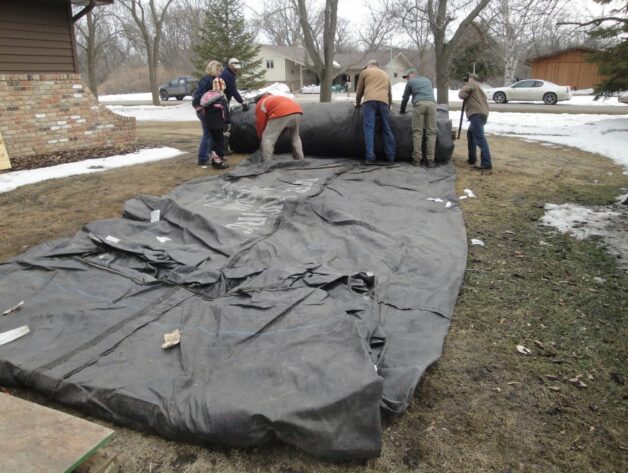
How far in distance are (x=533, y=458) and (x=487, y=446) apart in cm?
18

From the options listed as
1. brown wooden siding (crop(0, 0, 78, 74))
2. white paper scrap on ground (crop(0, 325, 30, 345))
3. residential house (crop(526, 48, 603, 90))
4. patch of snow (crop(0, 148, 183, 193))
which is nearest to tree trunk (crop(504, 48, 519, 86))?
residential house (crop(526, 48, 603, 90))

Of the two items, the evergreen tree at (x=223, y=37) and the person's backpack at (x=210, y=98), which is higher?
the evergreen tree at (x=223, y=37)

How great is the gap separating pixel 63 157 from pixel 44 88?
1.15m

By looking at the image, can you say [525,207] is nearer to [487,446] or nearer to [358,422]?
[487,446]

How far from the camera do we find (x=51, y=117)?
756 centimetres

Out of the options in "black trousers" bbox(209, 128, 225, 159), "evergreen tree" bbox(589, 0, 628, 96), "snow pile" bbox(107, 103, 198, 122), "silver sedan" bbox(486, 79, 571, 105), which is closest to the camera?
"black trousers" bbox(209, 128, 225, 159)

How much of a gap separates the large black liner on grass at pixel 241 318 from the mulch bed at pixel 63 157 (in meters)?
3.69

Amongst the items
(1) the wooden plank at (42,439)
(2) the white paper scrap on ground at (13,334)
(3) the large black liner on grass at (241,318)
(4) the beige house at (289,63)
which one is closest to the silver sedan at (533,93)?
(3) the large black liner on grass at (241,318)

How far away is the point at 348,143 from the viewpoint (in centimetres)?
689

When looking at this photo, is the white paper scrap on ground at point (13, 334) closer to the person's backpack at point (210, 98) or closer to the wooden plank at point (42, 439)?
the wooden plank at point (42, 439)

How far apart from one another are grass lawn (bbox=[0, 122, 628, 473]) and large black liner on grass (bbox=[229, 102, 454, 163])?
2.10 m

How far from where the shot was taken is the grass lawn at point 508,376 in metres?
1.87

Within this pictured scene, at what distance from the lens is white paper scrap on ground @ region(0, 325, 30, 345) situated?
7.83ft

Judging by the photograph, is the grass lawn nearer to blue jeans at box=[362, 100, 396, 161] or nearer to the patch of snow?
the patch of snow
